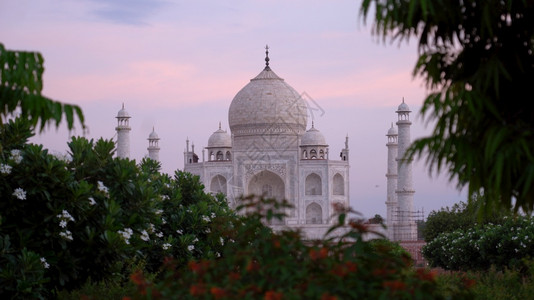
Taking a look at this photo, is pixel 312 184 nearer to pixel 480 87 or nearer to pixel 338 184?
pixel 338 184

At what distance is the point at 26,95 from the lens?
4477 mm

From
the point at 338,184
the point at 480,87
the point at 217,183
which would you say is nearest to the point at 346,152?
the point at 338,184

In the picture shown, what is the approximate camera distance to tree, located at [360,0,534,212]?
4.60 meters

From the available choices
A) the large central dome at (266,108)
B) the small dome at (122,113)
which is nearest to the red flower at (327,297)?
the small dome at (122,113)

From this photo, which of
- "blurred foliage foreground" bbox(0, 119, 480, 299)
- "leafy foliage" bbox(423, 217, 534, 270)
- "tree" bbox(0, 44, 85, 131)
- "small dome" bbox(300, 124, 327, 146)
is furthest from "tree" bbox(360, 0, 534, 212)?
"small dome" bbox(300, 124, 327, 146)

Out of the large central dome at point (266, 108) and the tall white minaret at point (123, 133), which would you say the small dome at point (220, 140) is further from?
the tall white minaret at point (123, 133)

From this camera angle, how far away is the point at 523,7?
5.22 metres

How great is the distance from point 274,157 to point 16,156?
36211 mm

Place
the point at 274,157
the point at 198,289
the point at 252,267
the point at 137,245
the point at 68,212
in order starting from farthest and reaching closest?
the point at 274,157, the point at 137,245, the point at 68,212, the point at 252,267, the point at 198,289

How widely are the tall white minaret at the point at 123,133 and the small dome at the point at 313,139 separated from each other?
373 inches

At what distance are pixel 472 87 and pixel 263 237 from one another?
4.99ft

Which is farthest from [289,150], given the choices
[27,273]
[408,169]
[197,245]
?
[27,273]

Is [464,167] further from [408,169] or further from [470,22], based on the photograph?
[408,169]

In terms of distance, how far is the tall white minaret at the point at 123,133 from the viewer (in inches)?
1628
